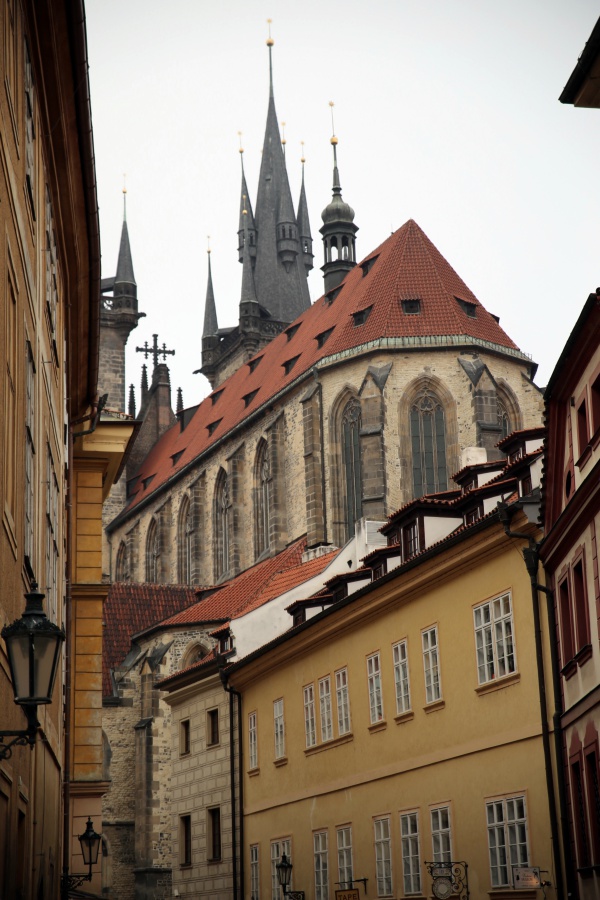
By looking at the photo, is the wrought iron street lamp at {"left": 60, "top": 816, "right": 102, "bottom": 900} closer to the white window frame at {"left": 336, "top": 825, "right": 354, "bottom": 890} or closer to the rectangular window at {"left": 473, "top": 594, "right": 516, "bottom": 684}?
the white window frame at {"left": 336, "top": 825, "right": 354, "bottom": 890}

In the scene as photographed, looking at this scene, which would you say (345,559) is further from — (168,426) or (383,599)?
(168,426)

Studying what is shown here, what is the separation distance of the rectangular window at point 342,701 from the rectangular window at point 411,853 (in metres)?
2.81

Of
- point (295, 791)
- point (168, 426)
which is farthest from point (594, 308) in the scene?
point (168, 426)

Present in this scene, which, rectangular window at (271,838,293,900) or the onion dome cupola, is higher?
the onion dome cupola

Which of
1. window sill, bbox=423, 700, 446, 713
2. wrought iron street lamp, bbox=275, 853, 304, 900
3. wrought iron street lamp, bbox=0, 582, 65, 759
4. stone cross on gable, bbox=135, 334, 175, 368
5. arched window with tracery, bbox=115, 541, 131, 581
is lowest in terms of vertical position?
wrought iron street lamp, bbox=275, 853, 304, 900

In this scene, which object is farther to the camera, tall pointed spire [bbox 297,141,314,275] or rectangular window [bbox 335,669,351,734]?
tall pointed spire [bbox 297,141,314,275]

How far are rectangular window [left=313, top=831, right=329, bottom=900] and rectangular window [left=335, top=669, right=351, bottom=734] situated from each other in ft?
6.43

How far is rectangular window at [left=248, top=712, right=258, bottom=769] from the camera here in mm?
29031

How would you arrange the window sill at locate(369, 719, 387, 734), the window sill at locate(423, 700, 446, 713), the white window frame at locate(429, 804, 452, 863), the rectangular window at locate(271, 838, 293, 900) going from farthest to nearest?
the rectangular window at locate(271, 838, 293, 900) < the window sill at locate(369, 719, 387, 734) < the window sill at locate(423, 700, 446, 713) < the white window frame at locate(429, 804, 452, 863)

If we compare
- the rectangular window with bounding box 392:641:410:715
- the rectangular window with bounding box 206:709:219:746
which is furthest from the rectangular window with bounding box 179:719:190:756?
the rectangular window with bounding box 392:641:410:715

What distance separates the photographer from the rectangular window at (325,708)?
24.9 meters

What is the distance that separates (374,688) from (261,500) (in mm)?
33380

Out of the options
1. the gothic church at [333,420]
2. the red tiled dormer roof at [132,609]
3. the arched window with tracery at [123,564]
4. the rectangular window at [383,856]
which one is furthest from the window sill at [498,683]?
the arched window with tracery at [123,564]

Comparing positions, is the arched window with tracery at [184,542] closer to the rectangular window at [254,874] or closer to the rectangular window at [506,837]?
the rectangular window at [254,874]
